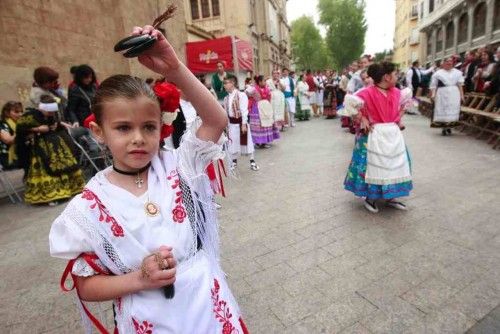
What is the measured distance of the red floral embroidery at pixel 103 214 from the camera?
3.62ft

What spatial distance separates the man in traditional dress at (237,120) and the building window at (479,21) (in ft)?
70.5

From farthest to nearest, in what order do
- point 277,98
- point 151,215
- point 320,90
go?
point 320,90 → point 277,98 → point 151,215

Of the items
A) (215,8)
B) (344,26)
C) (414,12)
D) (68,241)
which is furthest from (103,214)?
(414,12)

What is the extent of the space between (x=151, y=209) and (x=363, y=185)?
140 inches

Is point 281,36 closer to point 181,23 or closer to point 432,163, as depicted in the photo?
point 181,23

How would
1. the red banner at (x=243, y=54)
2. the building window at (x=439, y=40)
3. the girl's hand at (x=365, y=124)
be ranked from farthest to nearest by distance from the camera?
the building window at (x=439, y=40) → the red banner at (x=243, y=54) → the girl's hand at (x=365, y=124)

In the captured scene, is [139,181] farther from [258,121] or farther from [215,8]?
[215,8]

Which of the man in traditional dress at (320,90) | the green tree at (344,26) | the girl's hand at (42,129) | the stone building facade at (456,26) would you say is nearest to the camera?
the girl's hand at (42,129)

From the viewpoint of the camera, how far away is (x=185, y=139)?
1.34 m

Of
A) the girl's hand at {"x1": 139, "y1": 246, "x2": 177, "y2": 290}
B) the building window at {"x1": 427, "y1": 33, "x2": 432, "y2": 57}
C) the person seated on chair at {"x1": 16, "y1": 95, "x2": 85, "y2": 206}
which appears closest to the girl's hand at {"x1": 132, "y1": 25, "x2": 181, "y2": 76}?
the girl's hand at {"x1": 139, "y1": 246, "x2": 177, "y2": 290}

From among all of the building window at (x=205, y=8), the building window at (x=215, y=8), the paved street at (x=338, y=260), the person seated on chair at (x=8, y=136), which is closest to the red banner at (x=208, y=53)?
the person seated on chair at (x=8, y=136)

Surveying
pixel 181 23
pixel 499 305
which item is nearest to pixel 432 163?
pixel 499 305

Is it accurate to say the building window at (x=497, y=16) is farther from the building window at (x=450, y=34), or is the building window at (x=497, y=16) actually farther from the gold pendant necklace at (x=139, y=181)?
the gold pendant necklace at (x=139, y=181)

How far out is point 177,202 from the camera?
4.02ft
